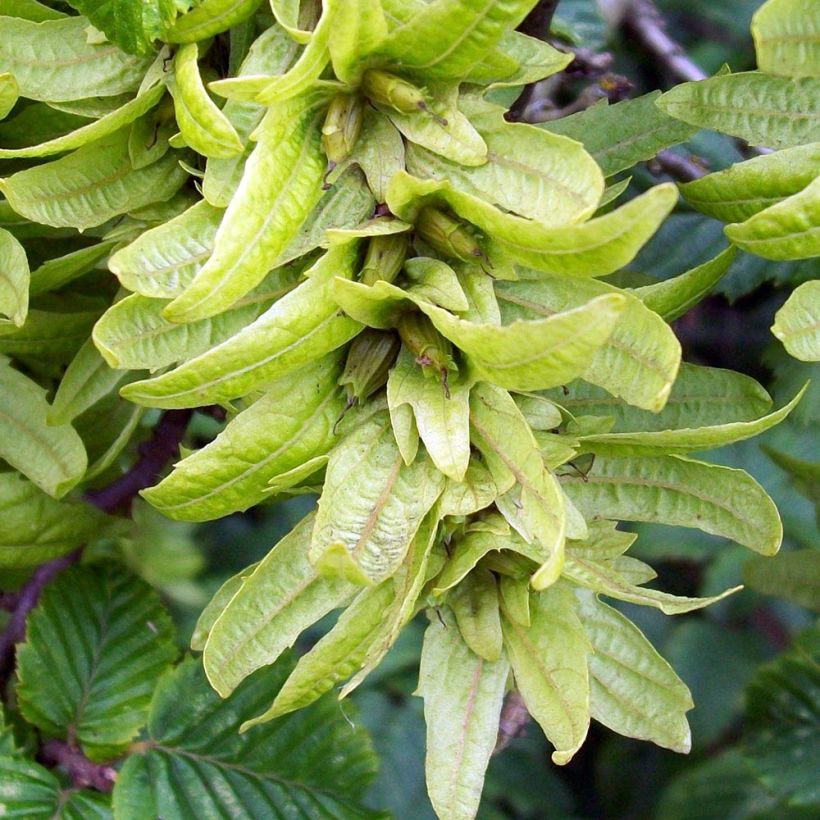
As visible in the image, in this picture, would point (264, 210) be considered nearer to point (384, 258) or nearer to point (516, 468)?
point (384, 258)

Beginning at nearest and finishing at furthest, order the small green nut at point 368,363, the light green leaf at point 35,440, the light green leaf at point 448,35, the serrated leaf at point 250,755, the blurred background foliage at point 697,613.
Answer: the light green leaf at point 448,35
the small green nut at point 368,363
the light green leaf at point 35,440
the serrated leaf at point 250,755
the blurred background foliage at point 697,613

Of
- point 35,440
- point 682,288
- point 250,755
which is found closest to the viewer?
point 682,288

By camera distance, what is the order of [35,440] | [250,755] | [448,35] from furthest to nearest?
[250,755]
[35,440]
[448,35]

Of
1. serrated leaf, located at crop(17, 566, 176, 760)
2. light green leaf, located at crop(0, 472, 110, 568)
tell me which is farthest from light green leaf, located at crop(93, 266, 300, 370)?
serrated leaf, located at crop(17, 566, 176, 760)

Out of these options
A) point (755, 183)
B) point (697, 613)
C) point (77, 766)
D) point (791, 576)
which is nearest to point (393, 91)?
point (755, 183)

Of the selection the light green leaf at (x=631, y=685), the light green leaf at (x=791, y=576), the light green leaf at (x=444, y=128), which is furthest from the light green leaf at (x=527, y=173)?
the light green leaf at (x=791, y=576)

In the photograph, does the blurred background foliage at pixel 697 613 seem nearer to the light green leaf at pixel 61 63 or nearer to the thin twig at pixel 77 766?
the thin twig at pixel 77 766
